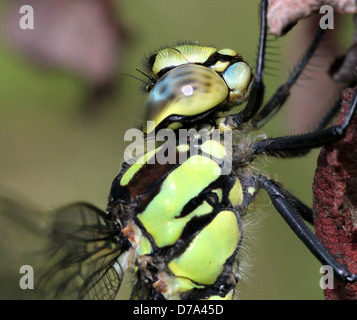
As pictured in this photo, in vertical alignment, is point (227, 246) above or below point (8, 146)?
below

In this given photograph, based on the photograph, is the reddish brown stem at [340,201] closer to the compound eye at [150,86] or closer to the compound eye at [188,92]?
the compound eye at [188,92]

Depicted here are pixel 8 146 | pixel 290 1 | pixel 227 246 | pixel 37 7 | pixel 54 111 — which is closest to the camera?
pixel 290 1

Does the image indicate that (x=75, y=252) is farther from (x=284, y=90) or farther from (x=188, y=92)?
(x=284, y=90)

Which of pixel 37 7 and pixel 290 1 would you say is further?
pixel 37 7

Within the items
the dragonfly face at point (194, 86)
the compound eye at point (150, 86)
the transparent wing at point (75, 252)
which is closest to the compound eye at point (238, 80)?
the dragonfly face at point (194, 86)

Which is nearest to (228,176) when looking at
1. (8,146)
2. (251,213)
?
(251,213)
